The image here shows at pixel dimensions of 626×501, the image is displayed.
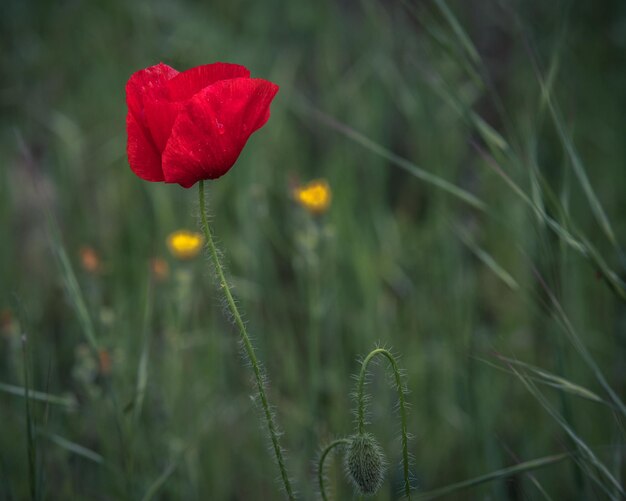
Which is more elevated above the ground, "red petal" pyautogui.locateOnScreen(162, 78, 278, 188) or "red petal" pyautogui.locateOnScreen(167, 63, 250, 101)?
"red petal" pyautogui.locateOnScreen(167, 63, 250, 101)

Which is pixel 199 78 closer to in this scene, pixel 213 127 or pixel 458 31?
pixel 213 127

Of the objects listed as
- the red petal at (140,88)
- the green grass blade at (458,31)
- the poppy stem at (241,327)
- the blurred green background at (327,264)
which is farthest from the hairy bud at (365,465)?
the green grass blade at (458,31)

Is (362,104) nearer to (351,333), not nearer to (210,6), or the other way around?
(351,333)

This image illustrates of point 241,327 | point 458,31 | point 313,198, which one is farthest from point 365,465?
point 313,198

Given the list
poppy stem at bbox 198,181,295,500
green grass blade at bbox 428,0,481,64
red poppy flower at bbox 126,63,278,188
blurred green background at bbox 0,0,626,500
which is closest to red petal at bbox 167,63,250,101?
red poppy flower at bbox 126,63,278,188

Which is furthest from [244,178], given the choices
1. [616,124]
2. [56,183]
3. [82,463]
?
[616,124]

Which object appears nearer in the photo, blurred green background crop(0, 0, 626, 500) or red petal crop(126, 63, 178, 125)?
A: red petal crop(126, 63, 178, 125)

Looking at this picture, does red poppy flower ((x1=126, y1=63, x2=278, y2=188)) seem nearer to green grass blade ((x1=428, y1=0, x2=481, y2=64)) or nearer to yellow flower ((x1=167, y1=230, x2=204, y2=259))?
green grass blade ((x1=428, y1=0, x2=481, y2=64))
